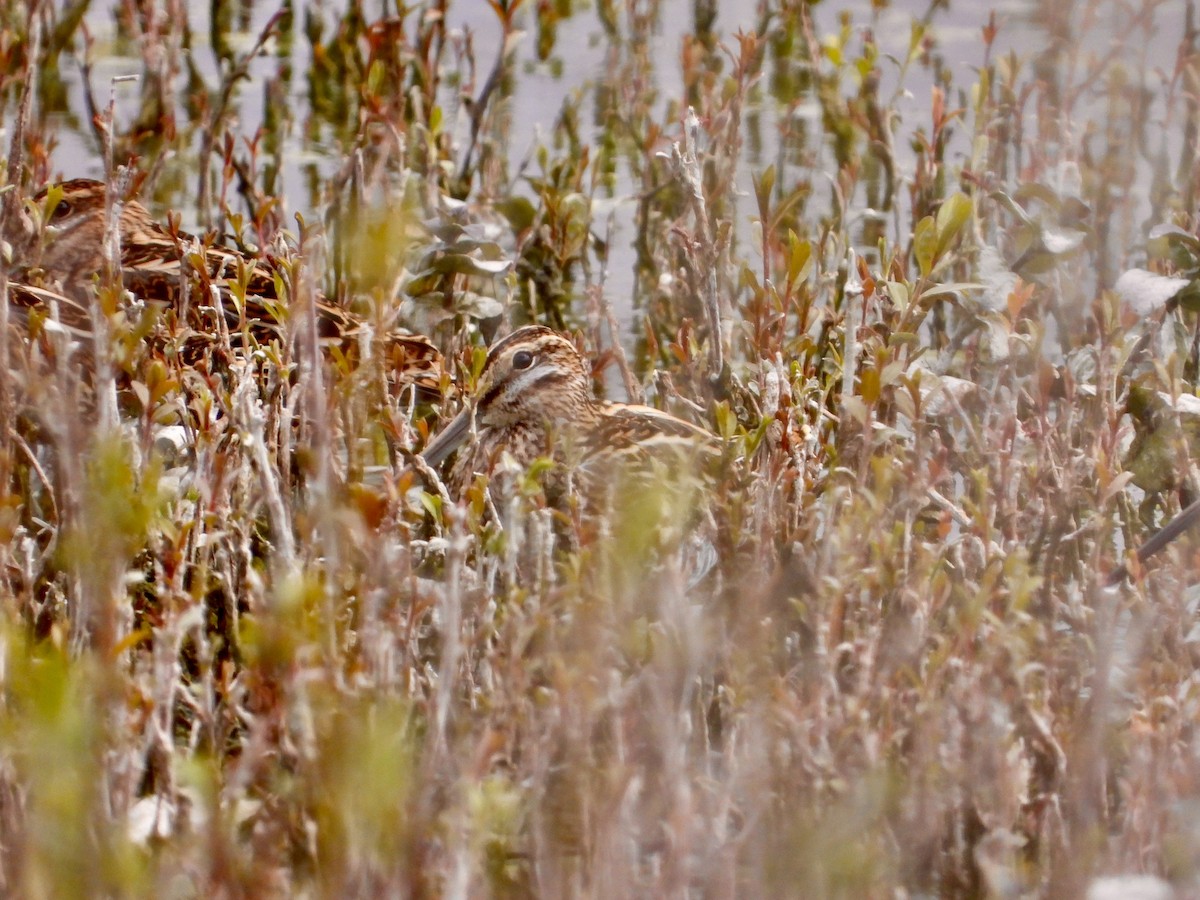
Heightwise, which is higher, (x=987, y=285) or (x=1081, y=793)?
(x=987, y=285)

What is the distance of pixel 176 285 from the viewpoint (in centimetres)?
422

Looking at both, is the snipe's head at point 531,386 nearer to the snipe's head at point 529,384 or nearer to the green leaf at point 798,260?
the snipe's head at point 529,384

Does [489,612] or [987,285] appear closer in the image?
[489,612]

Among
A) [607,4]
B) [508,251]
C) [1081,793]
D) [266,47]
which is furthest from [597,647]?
[607,4]

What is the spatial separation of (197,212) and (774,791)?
394 centimetres

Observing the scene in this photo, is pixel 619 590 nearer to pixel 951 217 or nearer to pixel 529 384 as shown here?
pixel 951 217

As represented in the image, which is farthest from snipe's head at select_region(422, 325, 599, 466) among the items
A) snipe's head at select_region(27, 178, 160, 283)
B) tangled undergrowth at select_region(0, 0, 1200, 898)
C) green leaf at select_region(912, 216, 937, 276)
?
snipe's head at select_region(27, 178, 160, 283)

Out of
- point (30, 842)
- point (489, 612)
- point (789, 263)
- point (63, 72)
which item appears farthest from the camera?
point (63, 72)

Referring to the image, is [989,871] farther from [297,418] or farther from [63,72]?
[63,72]

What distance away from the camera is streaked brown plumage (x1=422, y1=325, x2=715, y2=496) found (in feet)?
11.8

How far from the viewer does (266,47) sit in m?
6.73

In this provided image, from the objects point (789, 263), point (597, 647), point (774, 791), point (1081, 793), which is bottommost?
point (774, 791)

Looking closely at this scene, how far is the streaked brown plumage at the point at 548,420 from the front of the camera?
3584 mm

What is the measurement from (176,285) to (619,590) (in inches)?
86.5
